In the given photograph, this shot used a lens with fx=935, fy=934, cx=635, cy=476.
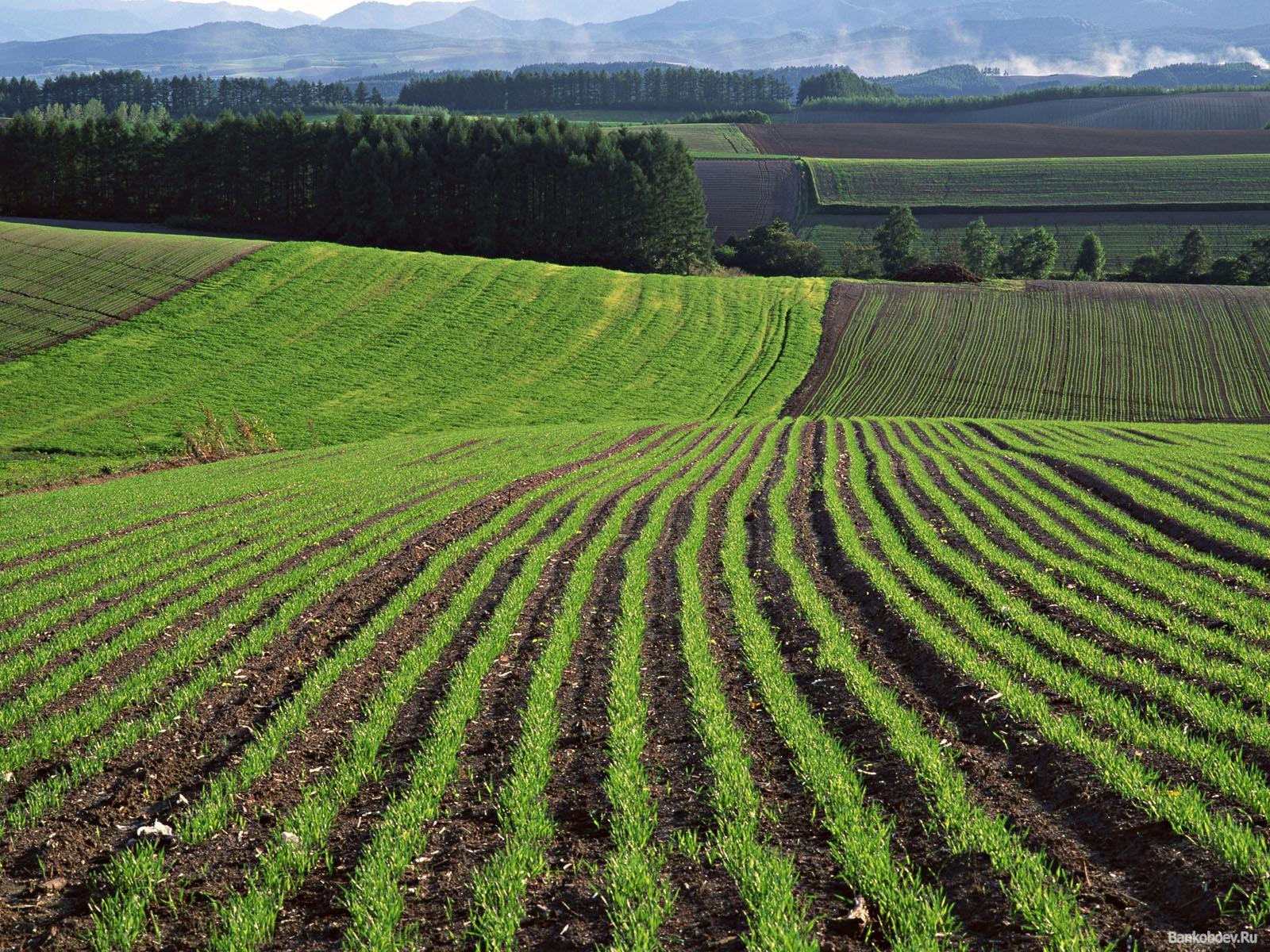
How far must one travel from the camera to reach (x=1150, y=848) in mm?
7160

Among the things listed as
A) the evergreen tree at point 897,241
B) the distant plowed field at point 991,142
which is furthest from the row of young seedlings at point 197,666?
the distant plowed field at point 991,142

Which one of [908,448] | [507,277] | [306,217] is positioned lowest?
[908,448]

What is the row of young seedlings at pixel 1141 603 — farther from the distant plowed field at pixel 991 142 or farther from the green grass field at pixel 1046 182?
the distant plowed field at pixel 991 142

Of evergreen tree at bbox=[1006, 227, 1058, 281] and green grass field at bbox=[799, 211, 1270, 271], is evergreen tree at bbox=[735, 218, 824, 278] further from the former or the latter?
evergreen tree at bbox=[1006, 227, 1058, 281]

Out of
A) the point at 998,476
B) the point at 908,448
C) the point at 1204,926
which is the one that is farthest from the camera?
the point at 908,448

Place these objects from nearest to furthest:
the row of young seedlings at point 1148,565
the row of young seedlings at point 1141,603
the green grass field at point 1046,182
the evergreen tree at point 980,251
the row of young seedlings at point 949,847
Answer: the row of young seedlings at point 949,847 < the row of young seedlings at point 1141,603 < the row of young seedlings at point 1148,565 < the evergreen tree at point 980,251 < the green grass field at point 1046,182

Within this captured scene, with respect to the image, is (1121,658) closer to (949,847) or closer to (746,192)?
(949,847)

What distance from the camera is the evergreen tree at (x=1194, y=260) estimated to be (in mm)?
91000

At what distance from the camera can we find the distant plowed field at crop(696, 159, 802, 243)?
395ft

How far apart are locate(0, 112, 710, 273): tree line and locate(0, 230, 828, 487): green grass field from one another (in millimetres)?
14027

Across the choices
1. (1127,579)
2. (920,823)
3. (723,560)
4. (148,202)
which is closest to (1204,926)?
(920,823)

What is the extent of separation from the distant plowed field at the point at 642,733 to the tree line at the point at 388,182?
73.9 meters

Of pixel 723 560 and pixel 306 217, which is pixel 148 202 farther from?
pixel 723 560

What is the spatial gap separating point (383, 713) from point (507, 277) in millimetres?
65611
